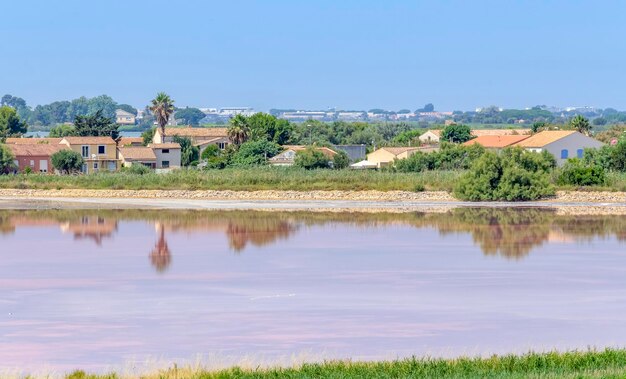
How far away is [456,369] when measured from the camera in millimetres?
16938

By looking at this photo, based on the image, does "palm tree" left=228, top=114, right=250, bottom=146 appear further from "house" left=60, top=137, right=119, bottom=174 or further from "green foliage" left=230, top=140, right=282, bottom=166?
"house" left=60, top=137, right=119, bottom=174

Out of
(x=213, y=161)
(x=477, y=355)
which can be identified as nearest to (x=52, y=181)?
(x=213, y=161)

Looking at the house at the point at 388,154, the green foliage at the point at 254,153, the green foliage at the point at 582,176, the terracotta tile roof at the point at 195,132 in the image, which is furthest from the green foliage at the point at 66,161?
the green foliage at the point at 582,176

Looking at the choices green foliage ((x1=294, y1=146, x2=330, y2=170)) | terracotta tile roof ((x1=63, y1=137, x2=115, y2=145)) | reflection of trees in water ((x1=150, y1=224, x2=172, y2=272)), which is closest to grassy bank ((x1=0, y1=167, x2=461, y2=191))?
green foliage ((x1=294, y1=146, x2=330, y2=170))

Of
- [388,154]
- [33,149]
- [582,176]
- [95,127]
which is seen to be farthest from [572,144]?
[95,127]

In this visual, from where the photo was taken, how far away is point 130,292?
27.3m

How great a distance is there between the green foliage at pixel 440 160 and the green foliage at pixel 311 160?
4.67 meters

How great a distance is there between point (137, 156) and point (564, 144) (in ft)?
89.3

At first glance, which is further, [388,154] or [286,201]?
[388,154]

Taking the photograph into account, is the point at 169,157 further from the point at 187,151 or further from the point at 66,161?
the point at 66,161

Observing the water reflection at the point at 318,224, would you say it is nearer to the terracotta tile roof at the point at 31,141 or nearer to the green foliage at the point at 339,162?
the green foliage at the point at 339,162

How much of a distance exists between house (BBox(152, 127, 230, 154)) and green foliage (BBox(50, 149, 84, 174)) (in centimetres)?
1975

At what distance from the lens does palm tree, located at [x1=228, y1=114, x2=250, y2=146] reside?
89.4 metres

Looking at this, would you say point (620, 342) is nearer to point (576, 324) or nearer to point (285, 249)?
point (576, 324)
